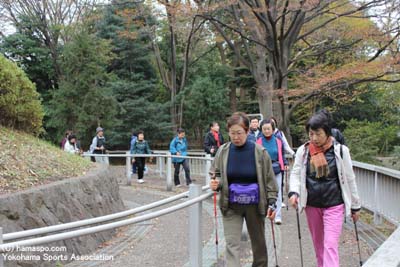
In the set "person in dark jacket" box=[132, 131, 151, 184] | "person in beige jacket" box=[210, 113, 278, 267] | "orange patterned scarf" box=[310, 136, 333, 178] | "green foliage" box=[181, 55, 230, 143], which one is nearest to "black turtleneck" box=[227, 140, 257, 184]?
"person in beige jacket" box=[210, 113, 278, 267]

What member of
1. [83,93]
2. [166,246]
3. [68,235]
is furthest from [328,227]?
[83,93]

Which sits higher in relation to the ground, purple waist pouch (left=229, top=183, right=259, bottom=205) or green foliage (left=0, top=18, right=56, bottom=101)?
green foliage (left=0, top=18, right=56, bottom=101)

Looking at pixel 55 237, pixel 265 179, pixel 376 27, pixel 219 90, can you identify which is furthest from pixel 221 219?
pixel 219 90

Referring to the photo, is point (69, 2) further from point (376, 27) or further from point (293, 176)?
point (293, 176)

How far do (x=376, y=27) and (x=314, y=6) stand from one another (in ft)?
10.5

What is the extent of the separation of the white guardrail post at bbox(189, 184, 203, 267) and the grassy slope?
8.25 ft

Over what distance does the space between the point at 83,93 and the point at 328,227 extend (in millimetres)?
21271

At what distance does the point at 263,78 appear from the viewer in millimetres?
17031

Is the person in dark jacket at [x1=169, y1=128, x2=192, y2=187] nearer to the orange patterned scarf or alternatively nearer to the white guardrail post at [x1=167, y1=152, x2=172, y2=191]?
the white guardrail post at [x1=167, y1=152, x2=172, y2=191]

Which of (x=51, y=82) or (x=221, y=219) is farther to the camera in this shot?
(x=51, y=82)

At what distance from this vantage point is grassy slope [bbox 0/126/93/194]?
19.3 ft

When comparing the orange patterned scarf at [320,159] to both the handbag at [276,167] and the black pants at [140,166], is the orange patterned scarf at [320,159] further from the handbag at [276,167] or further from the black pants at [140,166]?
the black pants at [140,166]

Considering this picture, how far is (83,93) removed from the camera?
23.8 meters

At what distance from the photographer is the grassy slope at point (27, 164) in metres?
5.88
